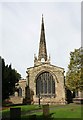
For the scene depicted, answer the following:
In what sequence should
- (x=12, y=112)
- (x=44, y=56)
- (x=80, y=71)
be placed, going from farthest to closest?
(x=44, y=56), (x=80, y=71), (x=12, y=112)

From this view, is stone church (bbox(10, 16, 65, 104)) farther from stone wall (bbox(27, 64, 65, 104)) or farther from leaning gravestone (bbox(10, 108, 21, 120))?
leaning gravestone (bbox(10, 108, 21, 120))

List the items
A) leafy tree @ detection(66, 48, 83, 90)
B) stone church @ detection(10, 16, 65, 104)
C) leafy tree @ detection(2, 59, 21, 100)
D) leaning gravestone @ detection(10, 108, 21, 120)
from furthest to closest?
stone church @ detection(10, 16, 65, 104), leafy tree @ detection(66, 48, 83, 90), leafy tree @ detection(2, 59, 21, 100), leaning gravestone @ detection(10, 108, 21, 120)

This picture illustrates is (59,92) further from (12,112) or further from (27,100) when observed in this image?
(12,112)

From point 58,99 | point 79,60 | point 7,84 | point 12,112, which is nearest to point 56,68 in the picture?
point 58,99

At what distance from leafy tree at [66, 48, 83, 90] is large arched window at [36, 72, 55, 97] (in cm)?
1403

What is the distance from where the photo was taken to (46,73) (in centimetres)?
5388

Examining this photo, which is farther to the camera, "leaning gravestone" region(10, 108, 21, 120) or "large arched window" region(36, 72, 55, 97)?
"large arched window" region(36, 72, 55, 97)

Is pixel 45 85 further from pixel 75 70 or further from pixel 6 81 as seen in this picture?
pixel 6 81

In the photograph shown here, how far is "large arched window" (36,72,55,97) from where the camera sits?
174ft

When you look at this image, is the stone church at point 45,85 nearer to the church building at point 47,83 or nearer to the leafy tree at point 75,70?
the church building at point 47,83

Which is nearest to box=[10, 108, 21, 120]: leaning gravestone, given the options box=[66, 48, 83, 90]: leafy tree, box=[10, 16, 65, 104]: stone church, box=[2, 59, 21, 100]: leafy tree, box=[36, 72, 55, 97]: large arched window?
box=[2, 59, 21, 100]: leafy tree

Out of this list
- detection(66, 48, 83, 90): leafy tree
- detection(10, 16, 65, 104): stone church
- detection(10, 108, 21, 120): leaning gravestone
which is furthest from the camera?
detection(10, 16, 65, 104): stone church

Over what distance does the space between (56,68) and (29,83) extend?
5912 mm

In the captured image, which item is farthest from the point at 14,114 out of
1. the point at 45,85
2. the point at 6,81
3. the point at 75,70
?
the point at 45,85
